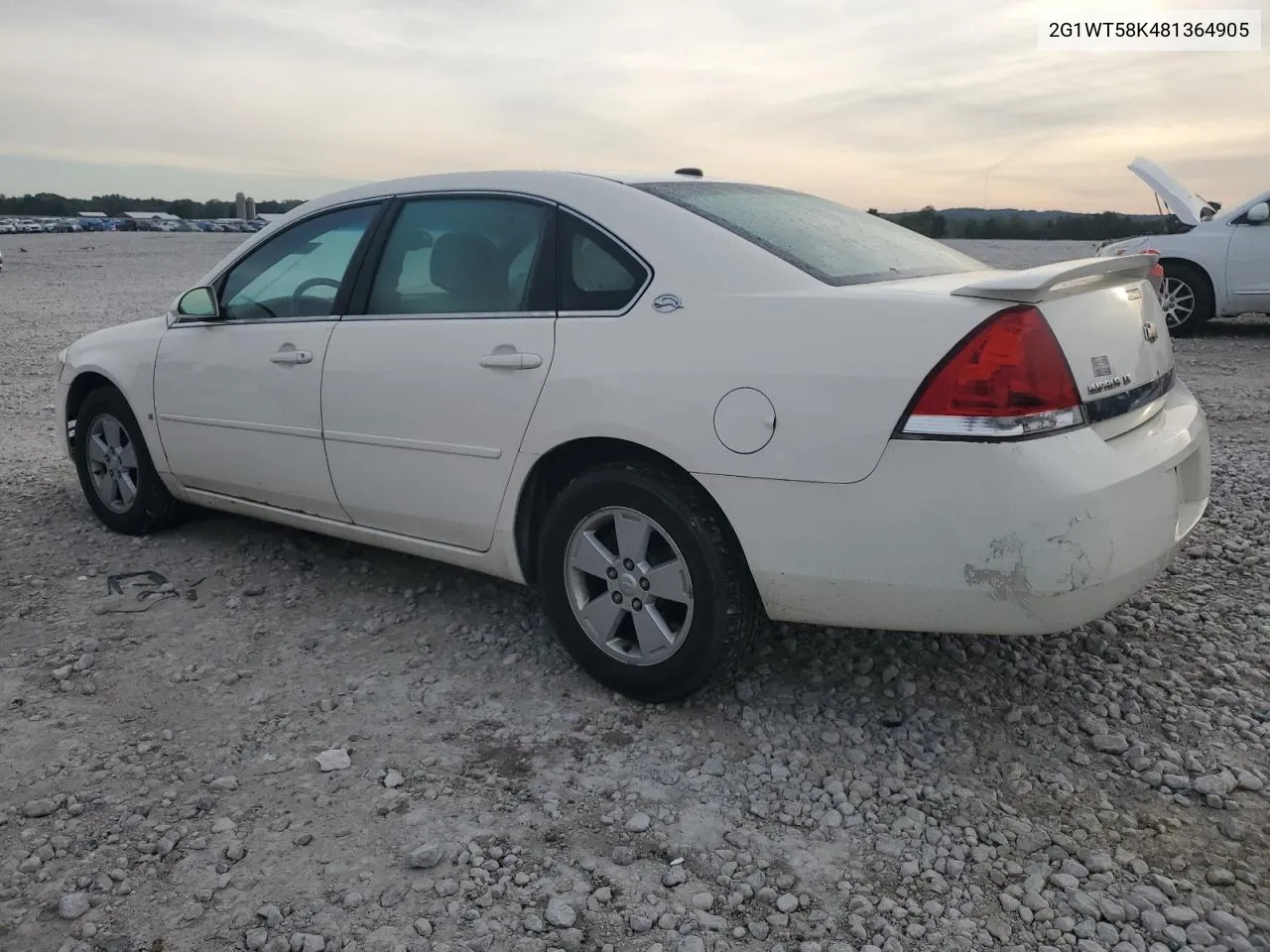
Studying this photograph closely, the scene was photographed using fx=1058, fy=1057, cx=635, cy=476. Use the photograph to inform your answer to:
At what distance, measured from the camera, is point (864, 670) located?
3496 mm

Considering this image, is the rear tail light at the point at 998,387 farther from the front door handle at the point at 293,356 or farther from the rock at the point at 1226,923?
the front door handle at the point at 293,356

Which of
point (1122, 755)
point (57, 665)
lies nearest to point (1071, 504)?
point (1122, 755)

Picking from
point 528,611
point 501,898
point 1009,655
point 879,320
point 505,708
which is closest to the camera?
point 501,898

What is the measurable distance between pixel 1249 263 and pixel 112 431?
1041cm

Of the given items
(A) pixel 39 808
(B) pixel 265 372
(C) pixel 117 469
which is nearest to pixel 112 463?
(C) pixel 117 469

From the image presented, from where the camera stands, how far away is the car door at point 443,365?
340 cm

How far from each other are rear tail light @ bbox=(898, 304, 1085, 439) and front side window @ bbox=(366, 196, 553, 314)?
51.6 inches

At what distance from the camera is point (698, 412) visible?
2.94 metres

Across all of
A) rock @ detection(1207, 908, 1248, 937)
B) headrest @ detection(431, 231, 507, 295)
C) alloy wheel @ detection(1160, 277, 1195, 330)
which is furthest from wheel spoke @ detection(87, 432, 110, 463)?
alloy wheel @ detection(1160, 277, 1195, 330)

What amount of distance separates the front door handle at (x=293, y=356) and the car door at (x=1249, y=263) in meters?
9.93

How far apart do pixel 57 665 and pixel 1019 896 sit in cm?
314

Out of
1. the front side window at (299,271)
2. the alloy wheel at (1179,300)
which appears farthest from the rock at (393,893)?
the alloy wheel at (1179,300)

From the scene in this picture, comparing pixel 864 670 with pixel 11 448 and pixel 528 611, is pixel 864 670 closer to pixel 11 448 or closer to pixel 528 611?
pixel 528 611

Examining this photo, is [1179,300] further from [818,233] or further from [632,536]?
[632,536]
